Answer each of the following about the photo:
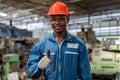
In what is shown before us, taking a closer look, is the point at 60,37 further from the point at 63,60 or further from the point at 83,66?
the point at 83,66

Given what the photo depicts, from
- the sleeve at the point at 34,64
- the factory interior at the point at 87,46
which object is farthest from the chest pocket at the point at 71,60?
the factory interior at the point at 87,46

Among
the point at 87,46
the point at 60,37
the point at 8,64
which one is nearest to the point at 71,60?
the point at 60,37

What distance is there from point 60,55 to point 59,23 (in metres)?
0.30

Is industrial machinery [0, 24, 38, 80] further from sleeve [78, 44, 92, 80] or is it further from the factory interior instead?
sleeve [78, 44, 92, 80]

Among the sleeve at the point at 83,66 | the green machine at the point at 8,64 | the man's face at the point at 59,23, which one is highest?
the man's face at the point at 59,23

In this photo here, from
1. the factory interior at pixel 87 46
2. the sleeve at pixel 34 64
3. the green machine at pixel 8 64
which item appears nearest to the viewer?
the sleeve at pixel 34 64

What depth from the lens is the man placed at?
198 cm

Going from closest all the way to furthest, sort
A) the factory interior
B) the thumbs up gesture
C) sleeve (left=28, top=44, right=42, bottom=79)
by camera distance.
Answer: the thumbs up gesture < sleeve (left=28, top=44, right=42, bottom=79) < the factory interior

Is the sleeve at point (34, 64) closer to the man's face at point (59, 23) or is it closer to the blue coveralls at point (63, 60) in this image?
the blue coveralls at point (63, 60)

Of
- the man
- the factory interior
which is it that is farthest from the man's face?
the factory interior

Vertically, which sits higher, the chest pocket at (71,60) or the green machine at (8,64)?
the chest pocket at (71,60)

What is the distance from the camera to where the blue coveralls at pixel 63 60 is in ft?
6.50

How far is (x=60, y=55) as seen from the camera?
1980 mm

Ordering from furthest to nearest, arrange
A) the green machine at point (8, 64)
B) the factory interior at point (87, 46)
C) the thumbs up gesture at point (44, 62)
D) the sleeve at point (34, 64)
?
the factory interior at point (87, 46) → the green machine at point (8, 64) → the sleeve at point (34, 64) → the thumbs up gesture at point (44, 62)
